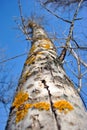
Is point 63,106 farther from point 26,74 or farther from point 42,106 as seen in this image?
point 26,74

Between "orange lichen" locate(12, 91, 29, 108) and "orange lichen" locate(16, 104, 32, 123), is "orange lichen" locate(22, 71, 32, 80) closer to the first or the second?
"orange lichen" locate(12, 91, 29, 108)

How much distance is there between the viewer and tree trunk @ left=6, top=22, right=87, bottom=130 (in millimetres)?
867

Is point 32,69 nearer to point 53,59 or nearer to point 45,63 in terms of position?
point 45,63

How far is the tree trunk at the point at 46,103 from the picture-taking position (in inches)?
34.2

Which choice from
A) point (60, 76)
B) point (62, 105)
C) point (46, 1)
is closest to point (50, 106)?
point (62, 105)

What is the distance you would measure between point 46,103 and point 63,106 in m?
0.07

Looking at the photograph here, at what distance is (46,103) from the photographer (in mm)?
976

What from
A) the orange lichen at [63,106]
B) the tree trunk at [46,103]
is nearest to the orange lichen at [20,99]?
the tree trunk at [46,103]

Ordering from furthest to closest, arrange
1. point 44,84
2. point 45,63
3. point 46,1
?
point 46,1 → point 45,63 → point 44,84

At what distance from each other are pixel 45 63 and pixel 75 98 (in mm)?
381

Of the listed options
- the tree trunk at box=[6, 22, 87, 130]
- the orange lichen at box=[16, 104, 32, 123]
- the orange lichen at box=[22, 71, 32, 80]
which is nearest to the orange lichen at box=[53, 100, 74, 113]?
the tree trunk at box=[6, 22, 87, 130]

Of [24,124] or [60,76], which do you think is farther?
[60,76]

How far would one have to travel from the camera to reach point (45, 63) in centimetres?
140

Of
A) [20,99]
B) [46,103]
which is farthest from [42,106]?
[20,99]
